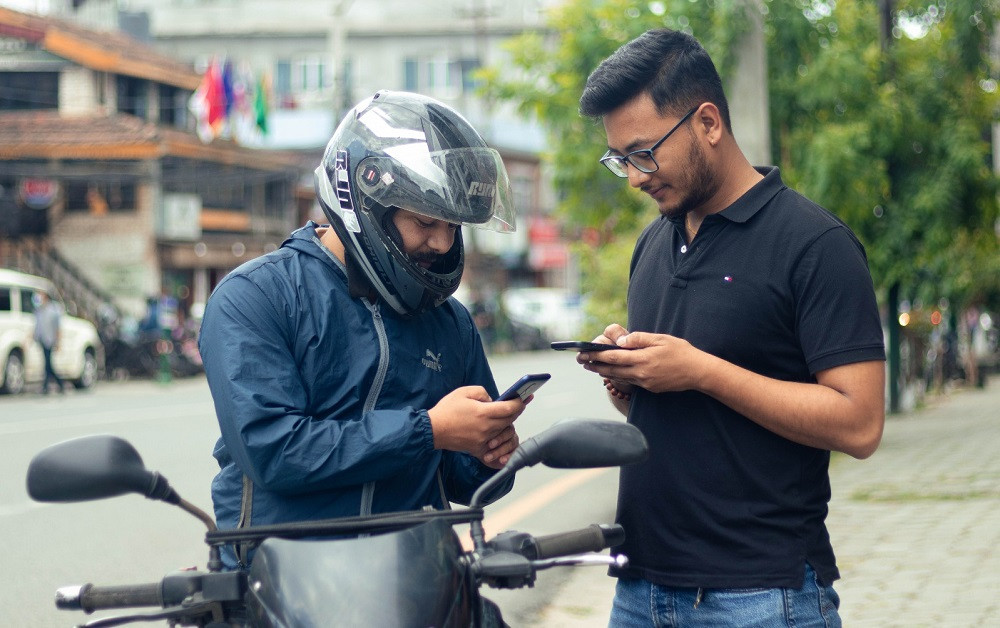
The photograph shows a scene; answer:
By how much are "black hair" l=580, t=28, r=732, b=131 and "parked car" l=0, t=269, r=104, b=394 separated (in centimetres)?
1988

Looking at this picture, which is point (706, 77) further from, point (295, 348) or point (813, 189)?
point (813, 189)

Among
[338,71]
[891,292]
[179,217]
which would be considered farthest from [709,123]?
[179,217]

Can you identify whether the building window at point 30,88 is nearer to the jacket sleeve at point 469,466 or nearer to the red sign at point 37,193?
the red sign at point 37,193

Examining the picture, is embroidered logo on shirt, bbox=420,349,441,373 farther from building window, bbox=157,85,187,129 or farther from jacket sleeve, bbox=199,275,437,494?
building window, bbox=157,85,187,129

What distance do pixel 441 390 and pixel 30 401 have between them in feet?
61.8

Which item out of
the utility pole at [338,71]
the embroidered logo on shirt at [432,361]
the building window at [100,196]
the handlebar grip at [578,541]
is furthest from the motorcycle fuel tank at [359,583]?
the building window at [100,196]

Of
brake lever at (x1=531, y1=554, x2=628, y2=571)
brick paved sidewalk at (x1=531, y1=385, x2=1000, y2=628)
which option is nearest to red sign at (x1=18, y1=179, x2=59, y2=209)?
brick paved sidewalk at (x1=531, y1=385, x2=1000, y2=628)

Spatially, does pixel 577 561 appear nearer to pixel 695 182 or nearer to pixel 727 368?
pixel 727 368

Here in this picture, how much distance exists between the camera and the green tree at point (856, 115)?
448 inches

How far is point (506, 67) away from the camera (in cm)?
1488

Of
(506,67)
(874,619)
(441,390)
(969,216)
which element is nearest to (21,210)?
(506,67)

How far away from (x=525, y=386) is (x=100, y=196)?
104 feet

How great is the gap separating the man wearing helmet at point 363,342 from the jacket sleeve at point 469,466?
0.11 metres

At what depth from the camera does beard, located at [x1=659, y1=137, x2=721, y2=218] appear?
266 cm
